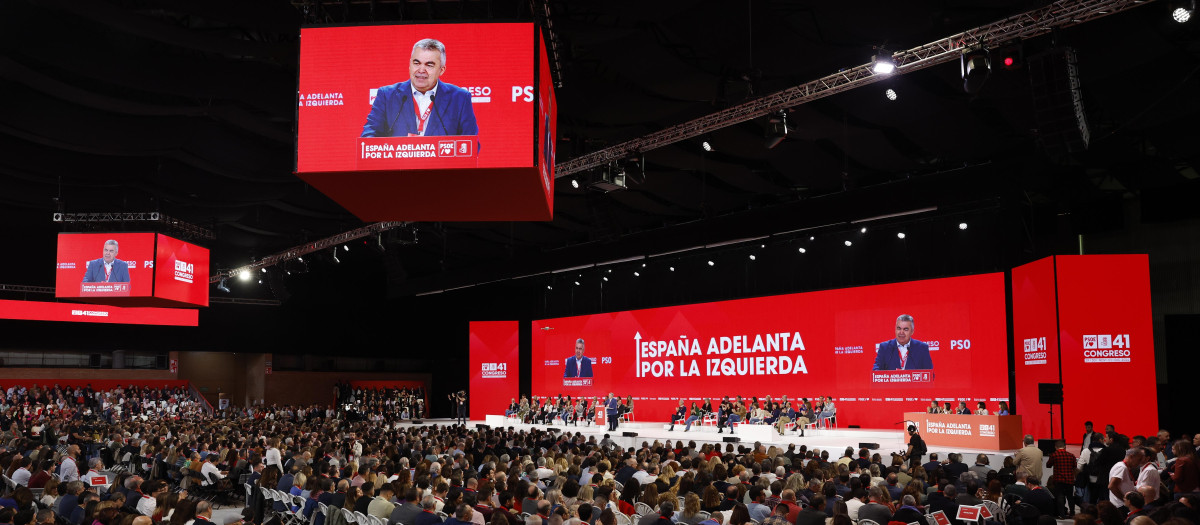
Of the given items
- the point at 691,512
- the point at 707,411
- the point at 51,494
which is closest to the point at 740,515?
the point at 691,512

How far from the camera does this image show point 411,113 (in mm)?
6895

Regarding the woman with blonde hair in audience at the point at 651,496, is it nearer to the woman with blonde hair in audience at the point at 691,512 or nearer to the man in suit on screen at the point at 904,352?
the woman with blonde hair in audience at the point at 691,512

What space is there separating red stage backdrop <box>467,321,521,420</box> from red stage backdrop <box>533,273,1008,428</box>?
1.27 m

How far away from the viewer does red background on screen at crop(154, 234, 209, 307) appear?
51.3 feet

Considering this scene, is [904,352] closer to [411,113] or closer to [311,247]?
[311,247]

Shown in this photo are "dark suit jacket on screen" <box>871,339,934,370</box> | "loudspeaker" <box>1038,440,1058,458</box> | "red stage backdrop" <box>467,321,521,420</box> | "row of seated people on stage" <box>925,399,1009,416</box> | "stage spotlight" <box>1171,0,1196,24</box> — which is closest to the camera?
"stage spotlight" <box>1171,0,1196,24</box>

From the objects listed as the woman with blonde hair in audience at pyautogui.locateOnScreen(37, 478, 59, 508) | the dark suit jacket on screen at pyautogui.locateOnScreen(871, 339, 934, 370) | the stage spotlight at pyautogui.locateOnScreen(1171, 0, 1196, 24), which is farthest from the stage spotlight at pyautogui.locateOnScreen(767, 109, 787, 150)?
the woman with blonde hair in audience at pyautogui.locateOnScreen(37, 478, 59, 508)

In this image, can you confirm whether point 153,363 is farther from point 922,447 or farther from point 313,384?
point 922,447

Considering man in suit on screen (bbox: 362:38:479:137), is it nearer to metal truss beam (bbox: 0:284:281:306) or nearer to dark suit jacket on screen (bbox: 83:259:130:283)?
dark suit jacket on screen (bbox: 83:259:130:283)

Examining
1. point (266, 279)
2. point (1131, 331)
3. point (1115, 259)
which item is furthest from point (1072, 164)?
point (266, 279)

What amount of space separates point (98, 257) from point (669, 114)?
10.1 metres

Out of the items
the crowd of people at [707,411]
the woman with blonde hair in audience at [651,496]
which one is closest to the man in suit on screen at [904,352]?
the crowd of people at [707,411]

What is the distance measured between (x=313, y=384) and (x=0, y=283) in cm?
1239

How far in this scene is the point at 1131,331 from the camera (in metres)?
16.0
